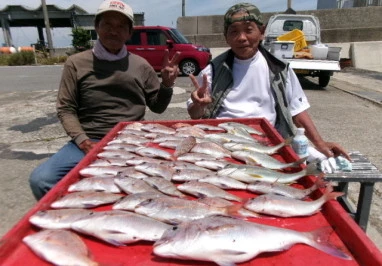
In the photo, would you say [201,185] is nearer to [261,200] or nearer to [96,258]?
[261,200]

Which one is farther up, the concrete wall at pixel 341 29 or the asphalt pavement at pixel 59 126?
the concrete wall at pixel 341 29

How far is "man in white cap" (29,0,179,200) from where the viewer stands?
9.84ft

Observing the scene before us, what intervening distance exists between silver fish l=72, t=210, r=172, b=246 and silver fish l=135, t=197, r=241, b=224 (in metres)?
0.06

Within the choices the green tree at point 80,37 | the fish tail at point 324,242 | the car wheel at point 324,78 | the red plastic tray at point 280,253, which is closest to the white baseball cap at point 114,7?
the red plastic tray at point 280,253

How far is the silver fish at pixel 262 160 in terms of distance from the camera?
2096 mm

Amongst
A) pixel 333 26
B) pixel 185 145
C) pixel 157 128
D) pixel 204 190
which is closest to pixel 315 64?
pixel 157 128

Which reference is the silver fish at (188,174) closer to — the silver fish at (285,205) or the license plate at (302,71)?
the silver fish at (285,205)

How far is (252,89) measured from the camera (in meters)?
3.19

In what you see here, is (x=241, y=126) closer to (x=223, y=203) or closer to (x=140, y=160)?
(x=140, y=160)

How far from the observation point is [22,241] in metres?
1.33

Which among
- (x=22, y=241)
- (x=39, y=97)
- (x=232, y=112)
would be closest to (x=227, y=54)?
(x=232, y=112)

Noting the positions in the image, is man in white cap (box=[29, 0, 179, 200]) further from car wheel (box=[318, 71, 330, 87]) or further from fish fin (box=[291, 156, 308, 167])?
car wheel (box=[318, 71, 330, 87])

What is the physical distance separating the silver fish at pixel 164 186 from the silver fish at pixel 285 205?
0.39 m

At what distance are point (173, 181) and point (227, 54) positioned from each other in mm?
1810
